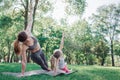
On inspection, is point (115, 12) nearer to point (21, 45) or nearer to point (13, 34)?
point (13, 34)

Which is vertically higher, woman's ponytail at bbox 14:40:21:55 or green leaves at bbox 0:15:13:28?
green leaves at bbox 0:15:13:28

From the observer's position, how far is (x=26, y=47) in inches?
419

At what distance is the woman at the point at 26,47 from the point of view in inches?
→ 388

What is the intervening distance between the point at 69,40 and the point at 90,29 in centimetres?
582

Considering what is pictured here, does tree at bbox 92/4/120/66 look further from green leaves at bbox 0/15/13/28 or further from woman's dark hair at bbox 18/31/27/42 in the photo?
woman's dark hair at bbox 18/31/27/42

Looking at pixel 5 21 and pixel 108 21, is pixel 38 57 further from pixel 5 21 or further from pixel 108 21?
pixel 108 21

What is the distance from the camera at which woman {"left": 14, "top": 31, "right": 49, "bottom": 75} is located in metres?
9.85

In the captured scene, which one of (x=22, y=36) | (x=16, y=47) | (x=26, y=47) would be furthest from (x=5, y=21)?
(x=22, y=36)

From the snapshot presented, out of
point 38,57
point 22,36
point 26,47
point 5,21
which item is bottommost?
point 38,57

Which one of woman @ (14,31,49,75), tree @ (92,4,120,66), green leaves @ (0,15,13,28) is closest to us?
woman @ (14,31,49,75)

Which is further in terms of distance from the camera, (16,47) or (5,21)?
(5,21)

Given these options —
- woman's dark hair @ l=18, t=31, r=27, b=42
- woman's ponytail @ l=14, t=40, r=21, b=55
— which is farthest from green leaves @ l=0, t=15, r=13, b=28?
woman's dark hair @ l=18, t=31, r=27, b=42

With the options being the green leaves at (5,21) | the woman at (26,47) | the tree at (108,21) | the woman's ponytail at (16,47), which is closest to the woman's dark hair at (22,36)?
the woman at (26,47)

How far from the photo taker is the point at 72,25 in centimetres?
6950
